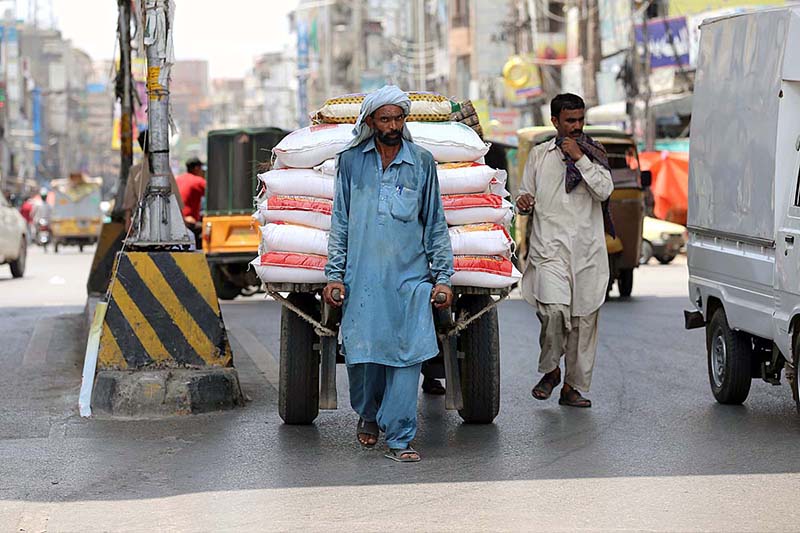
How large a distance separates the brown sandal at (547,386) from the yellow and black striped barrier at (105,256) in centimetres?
756

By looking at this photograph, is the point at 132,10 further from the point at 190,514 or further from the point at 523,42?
the point at 523,42

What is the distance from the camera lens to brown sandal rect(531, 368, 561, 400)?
979 cm

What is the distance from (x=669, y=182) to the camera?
3347cm

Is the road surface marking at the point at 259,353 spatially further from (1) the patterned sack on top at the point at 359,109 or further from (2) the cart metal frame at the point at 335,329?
(1) the patterned sack on top at the point at 359,109

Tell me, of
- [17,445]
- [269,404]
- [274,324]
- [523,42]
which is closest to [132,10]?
[274,324]

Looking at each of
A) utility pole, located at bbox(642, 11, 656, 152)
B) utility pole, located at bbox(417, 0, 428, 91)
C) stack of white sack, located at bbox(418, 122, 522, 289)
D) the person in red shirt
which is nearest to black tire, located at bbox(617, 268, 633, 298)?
the person in red shirt

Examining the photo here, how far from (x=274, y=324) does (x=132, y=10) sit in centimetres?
389

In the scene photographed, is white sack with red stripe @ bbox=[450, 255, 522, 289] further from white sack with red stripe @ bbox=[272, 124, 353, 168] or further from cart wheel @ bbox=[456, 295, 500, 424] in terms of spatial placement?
white sack with red stripe @ bbox=[272, 124, 353, 168]

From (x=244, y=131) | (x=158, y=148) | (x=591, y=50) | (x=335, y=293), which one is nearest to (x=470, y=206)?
(x=335, y=293)

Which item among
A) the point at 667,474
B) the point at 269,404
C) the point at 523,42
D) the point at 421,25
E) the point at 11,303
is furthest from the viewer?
the point at 421,25

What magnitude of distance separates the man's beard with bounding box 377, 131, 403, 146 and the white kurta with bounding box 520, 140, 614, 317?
2.16 m

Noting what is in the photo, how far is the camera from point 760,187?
8.82m

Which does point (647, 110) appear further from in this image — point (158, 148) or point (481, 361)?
point (481, 361)

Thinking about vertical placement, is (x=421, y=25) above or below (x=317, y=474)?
above
